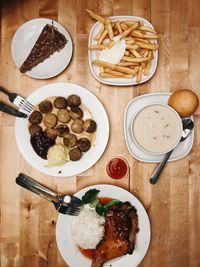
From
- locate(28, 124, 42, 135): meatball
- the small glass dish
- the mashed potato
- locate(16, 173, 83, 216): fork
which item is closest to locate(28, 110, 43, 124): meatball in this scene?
locate(28, 124, 42, 135): meatball

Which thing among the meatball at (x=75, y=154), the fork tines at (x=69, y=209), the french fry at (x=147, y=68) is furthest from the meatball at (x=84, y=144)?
the french fry at (x=147, y=68)

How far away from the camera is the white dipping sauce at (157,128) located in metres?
1.72

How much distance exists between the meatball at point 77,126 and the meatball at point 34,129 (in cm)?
15

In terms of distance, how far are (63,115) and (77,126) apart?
8 centimetres

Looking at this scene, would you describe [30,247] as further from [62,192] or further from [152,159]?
[152,159]

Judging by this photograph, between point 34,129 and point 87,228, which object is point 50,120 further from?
point 87,228

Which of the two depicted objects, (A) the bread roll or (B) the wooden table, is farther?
(B) the wooden table

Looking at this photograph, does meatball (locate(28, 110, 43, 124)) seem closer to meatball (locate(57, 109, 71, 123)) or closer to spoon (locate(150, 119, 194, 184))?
meatball (locate(57, 109, 71, 123))

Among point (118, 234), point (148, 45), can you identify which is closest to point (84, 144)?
point (118, 234)

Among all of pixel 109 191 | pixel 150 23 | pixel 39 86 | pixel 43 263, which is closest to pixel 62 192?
pixel 109 191

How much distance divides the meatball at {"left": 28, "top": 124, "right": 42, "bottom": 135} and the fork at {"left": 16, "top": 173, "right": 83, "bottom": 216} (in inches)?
8.3

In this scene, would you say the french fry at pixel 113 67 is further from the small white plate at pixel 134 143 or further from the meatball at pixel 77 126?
the meatball at pixel 77 126

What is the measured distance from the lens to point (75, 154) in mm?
1795

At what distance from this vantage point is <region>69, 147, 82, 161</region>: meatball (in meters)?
1.80
